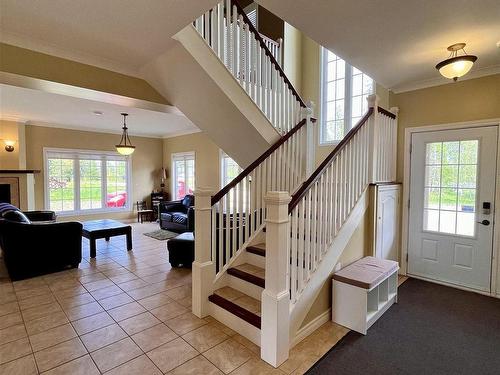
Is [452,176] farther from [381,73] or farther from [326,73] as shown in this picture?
[326,73]

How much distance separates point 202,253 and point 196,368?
38.1 inches

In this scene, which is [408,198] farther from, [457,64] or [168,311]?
[168,311]

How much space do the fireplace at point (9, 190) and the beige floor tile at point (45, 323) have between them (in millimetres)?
4915

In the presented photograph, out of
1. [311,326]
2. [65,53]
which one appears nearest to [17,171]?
[65,53]

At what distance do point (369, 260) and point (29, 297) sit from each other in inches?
156

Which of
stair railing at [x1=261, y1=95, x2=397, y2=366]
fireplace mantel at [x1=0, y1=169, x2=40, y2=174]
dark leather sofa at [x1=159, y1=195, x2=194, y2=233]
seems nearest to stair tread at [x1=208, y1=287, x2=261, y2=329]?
stair railing at [x1=261, y1=95, x2=397, y2=366]

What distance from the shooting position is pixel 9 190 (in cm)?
616

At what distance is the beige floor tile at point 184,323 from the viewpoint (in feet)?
8.34

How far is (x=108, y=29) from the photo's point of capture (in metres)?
2.42

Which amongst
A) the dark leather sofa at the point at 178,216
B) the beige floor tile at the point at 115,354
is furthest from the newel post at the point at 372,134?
the dark leather sofa at the point at 178,216

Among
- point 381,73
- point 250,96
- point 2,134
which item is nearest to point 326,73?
point 381,73

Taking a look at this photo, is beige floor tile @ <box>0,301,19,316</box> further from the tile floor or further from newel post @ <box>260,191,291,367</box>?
newel post @ <box>260,191,291,367</box>

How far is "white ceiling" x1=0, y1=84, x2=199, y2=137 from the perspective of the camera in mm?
4734

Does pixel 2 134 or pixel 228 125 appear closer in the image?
pixel 228 125
